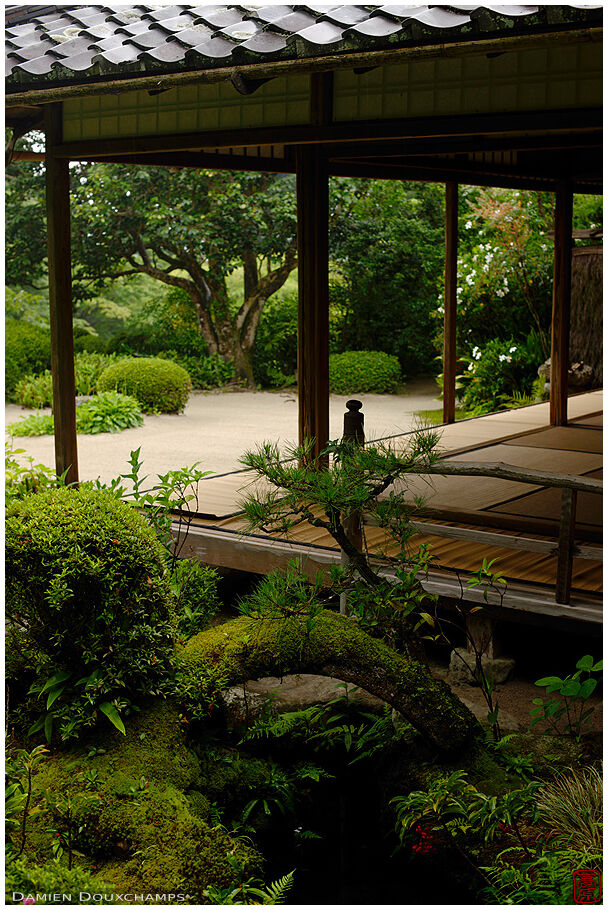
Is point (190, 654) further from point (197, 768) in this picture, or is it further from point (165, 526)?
point (165, 526)

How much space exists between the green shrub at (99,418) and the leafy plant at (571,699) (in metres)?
8.75

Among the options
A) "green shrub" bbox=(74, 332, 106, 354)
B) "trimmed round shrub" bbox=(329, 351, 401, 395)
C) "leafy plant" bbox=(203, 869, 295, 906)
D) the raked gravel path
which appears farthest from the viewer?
"green shrub" bbox=(74, 332, 106, 354)

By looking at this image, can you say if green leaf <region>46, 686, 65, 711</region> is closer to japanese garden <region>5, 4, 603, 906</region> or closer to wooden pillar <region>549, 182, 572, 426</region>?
japanese garden <region>5, 4, 603, 906</region>

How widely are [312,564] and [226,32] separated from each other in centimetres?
250

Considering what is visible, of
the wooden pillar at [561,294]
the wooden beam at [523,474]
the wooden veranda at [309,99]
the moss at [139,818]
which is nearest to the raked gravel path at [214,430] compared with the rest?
the wooden pillar at [561,294]

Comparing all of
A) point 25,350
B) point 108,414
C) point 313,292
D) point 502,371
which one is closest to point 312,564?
point 313,292

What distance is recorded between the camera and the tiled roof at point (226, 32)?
125 inches

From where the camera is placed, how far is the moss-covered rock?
11.7 feet

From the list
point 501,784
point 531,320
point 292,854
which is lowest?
point 292,854

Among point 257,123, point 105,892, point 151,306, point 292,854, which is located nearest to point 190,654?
point 292,854

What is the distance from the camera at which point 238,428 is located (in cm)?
1281

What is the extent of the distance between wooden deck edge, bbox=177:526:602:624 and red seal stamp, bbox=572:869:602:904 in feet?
4.16

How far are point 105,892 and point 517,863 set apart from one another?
1.32 metres

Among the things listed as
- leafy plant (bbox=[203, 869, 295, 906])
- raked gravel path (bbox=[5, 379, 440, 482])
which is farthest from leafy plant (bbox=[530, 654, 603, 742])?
raked gravel path (bbox=[5, 379, 440, 482])
